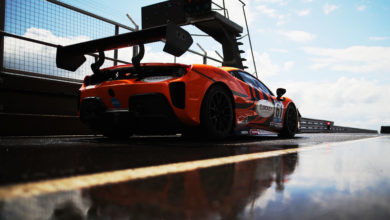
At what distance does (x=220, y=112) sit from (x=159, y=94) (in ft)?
4.01

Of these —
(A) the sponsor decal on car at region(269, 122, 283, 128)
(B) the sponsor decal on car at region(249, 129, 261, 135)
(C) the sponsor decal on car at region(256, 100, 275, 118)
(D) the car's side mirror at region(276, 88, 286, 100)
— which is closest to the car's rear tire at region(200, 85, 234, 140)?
(B) the sponsor decal on car at region(249, 129, 261, 135)

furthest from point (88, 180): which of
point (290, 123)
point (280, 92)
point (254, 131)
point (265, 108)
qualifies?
point (290, 123)

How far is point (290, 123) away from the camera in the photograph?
7934 millimetres

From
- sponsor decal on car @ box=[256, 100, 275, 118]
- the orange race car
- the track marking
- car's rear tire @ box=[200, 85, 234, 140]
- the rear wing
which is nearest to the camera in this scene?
the track marking

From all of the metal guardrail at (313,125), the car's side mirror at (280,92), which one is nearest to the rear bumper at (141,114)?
the car's side mirror at (280,92)

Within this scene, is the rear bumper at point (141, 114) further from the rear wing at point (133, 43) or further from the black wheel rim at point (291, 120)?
the black wheel rim at point (291, 120)

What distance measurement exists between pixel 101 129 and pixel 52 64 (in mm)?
2159

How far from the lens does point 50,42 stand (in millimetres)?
6887

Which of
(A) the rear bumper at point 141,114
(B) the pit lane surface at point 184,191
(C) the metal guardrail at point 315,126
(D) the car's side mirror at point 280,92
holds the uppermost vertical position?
(D) the car's side mirror at point 280,92

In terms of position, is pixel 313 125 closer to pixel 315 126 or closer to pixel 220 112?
pixel 315 126

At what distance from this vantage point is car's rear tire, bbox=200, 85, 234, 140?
15.7ft

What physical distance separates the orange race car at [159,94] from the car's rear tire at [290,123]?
2364 mm

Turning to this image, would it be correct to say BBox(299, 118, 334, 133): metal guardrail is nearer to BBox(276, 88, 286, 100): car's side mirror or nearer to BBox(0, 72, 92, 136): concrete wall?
BBox(276, 88, 286, 100): car's side mirror

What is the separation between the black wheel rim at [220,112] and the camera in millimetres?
5020
